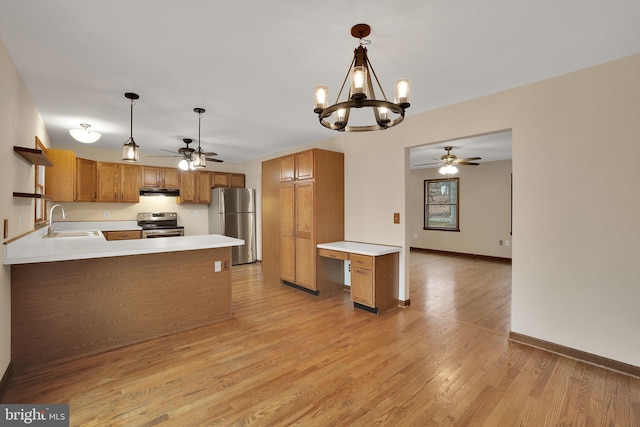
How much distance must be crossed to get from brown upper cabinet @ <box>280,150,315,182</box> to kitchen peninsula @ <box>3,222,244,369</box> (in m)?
1.58

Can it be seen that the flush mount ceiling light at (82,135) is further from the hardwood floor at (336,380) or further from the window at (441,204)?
the window at (441,204)

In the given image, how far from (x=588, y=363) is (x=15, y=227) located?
4.99 meters

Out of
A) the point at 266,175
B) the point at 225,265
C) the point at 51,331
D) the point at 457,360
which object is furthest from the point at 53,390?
the point at 266,175

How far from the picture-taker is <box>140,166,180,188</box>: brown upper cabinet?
19.7ft

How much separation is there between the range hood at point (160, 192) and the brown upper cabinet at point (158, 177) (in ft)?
0.27

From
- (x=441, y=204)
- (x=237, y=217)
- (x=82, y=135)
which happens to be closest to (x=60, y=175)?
(x=82, y=135)

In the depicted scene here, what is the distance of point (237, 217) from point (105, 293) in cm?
399

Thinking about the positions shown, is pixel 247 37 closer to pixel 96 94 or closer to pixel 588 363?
pixel 96 94

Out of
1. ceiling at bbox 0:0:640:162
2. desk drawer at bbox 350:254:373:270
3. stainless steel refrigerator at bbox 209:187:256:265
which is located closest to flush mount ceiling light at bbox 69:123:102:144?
ceiling at bbox 0:0:640:162

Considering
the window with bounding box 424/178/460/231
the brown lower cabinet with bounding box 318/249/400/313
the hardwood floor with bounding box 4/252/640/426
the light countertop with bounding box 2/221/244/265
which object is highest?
the window with bounding box 424/178/460/231

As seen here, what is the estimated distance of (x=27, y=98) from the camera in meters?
2.94

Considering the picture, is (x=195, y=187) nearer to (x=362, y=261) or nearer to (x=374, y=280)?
(x=362, y=261)

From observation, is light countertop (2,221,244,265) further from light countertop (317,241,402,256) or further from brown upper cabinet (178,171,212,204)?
brown upper cabinet (178,171,212,204)

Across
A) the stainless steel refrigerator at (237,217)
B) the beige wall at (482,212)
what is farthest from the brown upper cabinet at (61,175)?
the beige wall at (482,212)
